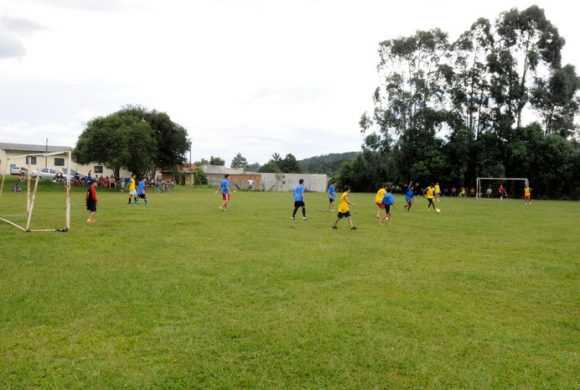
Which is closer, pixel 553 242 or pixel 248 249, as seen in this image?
pixel 248 249

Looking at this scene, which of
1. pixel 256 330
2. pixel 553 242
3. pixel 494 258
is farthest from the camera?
pixel 553 242

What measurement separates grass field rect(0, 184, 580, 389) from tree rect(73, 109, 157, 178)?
35.0 meters

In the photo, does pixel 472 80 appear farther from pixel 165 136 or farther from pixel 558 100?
pixel 165 136

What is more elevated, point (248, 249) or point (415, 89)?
point (415, 89)

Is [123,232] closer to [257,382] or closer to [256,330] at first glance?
[256,330]

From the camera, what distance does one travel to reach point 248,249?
1137 centimetres

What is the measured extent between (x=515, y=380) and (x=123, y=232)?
1245 centimetres

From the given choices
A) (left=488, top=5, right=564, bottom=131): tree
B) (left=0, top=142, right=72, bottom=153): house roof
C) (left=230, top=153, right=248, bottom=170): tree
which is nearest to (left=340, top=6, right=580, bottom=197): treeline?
(left=488, top=5, right=564, bottom=131): tree

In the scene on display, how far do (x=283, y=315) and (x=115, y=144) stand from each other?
4358 cm

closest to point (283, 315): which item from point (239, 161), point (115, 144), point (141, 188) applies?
point (141, 188)

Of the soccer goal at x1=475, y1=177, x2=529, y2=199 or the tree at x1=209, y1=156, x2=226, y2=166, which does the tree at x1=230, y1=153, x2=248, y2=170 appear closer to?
the tree at x1=209, y1=156, x2=226, y2=166

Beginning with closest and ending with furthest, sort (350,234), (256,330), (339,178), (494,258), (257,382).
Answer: (257,382) → (256,330) → (494,258) → (350,234) → (339,178)

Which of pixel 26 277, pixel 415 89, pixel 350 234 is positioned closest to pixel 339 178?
pixel 415 89

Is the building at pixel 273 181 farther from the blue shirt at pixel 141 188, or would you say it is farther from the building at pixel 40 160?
the blue shirt at pixel 141 188
